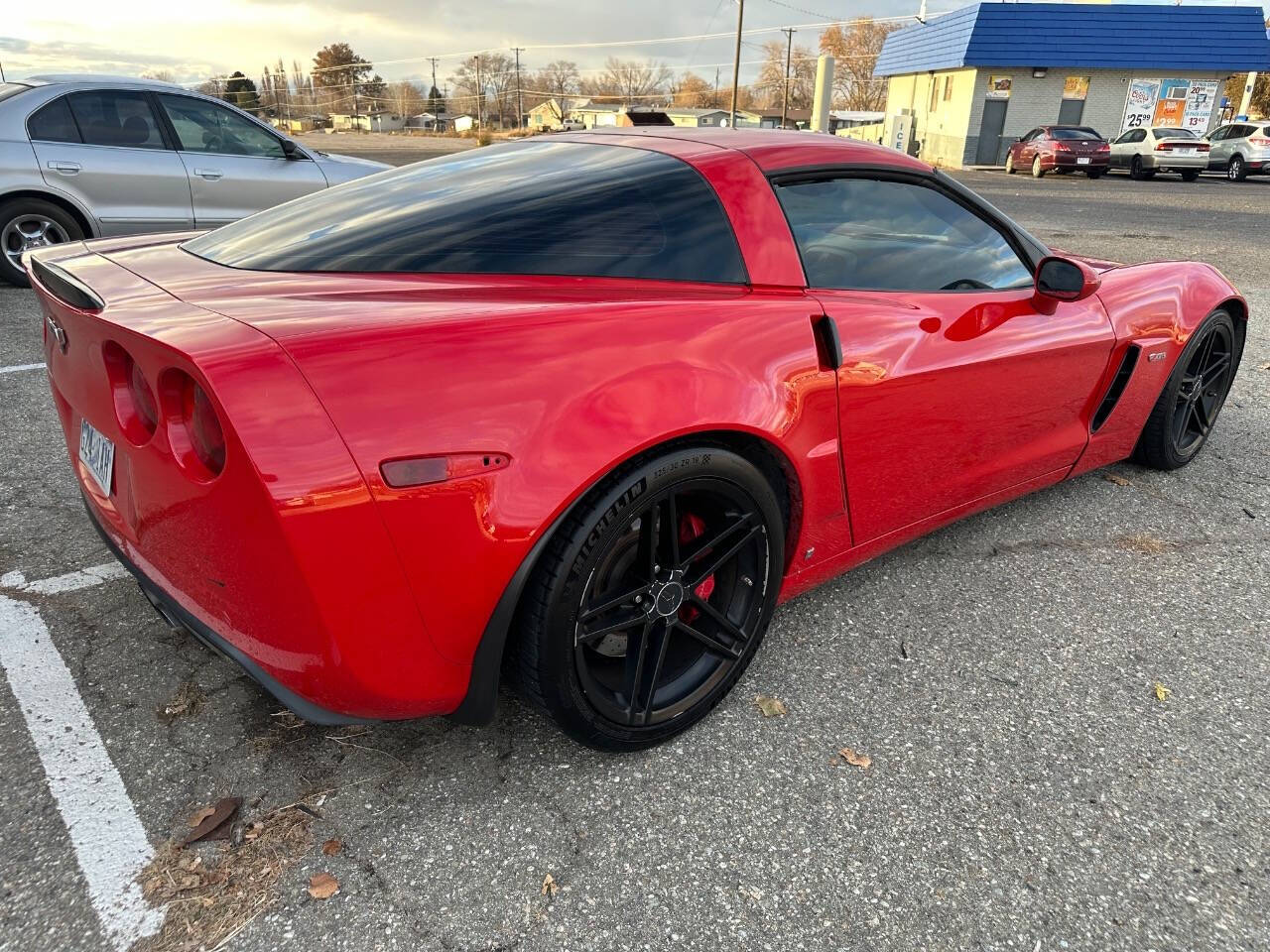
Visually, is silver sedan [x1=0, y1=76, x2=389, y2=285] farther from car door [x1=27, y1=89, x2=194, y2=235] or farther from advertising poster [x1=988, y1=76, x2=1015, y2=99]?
advertising poster [x1=988, y1=76, x2=1015, y2=99]

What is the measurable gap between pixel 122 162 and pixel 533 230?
6163 mm

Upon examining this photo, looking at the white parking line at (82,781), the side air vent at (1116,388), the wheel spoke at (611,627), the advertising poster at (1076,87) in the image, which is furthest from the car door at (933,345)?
the advertising poster at (1076,87)

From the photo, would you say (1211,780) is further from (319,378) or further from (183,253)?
(183,253)

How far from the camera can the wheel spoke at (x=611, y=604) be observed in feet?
6.04

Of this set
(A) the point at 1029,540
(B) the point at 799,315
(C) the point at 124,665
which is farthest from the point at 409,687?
(A) the point at 1029,540

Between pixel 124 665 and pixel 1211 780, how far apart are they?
2.76 m

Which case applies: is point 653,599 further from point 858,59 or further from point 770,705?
point 858,59

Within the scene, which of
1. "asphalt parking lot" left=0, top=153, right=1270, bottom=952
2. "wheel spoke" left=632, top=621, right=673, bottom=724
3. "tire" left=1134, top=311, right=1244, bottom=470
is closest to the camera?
"asphalt parking lot" left=0, top=153, right=1270, bottom=952

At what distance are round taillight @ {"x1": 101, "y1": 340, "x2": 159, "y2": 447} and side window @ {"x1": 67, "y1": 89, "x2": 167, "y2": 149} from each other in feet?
20.3

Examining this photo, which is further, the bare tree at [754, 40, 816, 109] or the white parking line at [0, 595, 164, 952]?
the bare tree at [754, 40, 816, 109]

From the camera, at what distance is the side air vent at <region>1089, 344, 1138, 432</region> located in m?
3.20

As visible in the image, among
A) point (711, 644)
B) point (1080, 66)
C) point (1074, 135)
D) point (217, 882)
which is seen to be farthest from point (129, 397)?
point (1080, 66)

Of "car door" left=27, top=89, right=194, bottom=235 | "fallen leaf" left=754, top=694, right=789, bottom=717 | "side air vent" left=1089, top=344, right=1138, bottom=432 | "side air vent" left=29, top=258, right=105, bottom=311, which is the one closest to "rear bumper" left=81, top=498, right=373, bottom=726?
"side air vent" left=29, top=258, right=105, bottom=311

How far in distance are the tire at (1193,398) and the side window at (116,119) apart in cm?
718
